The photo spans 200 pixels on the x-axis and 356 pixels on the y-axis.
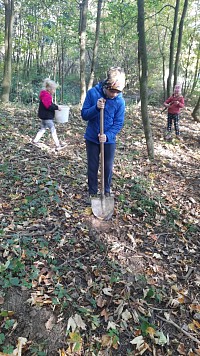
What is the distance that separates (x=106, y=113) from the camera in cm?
389

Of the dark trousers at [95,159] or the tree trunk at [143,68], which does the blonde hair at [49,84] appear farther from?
the dark trousers at [95,159]

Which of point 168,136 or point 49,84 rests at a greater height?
point 49,84

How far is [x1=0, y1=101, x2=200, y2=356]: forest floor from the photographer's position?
2734mm

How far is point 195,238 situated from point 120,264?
1.59 m

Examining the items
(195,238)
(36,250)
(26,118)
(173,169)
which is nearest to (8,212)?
(36,250)

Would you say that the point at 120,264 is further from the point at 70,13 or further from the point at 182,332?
the point at 70,13

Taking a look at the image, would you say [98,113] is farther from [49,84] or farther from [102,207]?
[49,84]

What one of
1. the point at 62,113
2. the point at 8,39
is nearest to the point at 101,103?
the point at 62,113

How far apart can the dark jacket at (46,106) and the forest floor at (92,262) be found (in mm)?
859

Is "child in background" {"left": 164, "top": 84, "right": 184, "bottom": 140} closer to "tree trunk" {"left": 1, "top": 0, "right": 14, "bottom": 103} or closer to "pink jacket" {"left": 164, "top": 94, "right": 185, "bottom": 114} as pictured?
"pink jacket" {"left": 164, "top": 94, "right": 185, "bottom": 114}

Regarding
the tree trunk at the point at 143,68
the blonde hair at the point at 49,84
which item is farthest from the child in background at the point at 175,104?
the blonde hair at the point at 49,84

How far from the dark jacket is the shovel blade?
302 cm

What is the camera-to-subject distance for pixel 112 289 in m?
3.27

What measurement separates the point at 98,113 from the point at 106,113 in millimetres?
129
